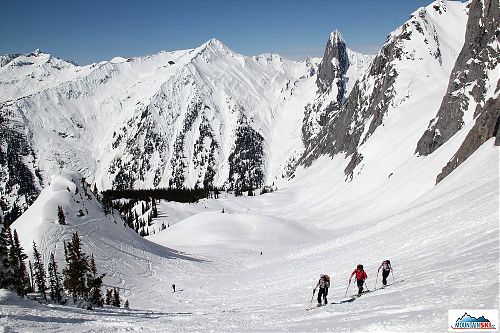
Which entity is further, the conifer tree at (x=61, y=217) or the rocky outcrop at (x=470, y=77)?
the rocky outcrop at (x=470, y=77)

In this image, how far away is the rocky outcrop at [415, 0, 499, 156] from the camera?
115m

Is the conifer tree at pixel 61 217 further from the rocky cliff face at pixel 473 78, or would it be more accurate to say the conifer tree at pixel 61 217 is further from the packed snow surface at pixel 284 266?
the rocky cliff face at pixel 473 78

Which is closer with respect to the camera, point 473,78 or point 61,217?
point 61,217

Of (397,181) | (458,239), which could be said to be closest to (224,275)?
(458,239)

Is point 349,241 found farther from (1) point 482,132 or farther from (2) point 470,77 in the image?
(2) point 470,77

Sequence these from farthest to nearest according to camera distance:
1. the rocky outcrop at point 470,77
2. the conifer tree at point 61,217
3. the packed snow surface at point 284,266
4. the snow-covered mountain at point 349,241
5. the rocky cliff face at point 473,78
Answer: the rocky outcrop at point 470,77 < the rocky cliff face at point 473,78 < the conifer tree at point 61,217 < the snow-covered mountain at point 349,241 < the packed snow surface at point 284,266

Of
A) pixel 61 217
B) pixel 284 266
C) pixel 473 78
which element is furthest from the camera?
pixel 473 78

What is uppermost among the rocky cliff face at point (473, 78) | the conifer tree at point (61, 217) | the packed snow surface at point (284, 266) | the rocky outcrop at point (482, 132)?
the rocky cliff face at point (473, 78)

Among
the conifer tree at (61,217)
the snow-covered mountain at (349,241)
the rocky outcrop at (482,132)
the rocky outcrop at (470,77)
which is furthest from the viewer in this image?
the rocky outcrop at (470,77)

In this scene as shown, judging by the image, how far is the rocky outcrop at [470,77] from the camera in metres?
115

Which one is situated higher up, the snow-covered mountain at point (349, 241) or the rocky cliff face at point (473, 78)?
the rocky cliff face at point (473, 78)

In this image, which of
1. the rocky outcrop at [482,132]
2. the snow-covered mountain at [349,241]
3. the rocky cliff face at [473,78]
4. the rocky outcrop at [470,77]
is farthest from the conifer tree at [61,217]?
the rocky cliff face at [473,78]

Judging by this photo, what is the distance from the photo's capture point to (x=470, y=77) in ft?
399

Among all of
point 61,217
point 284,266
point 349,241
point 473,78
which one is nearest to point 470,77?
point 473,78
